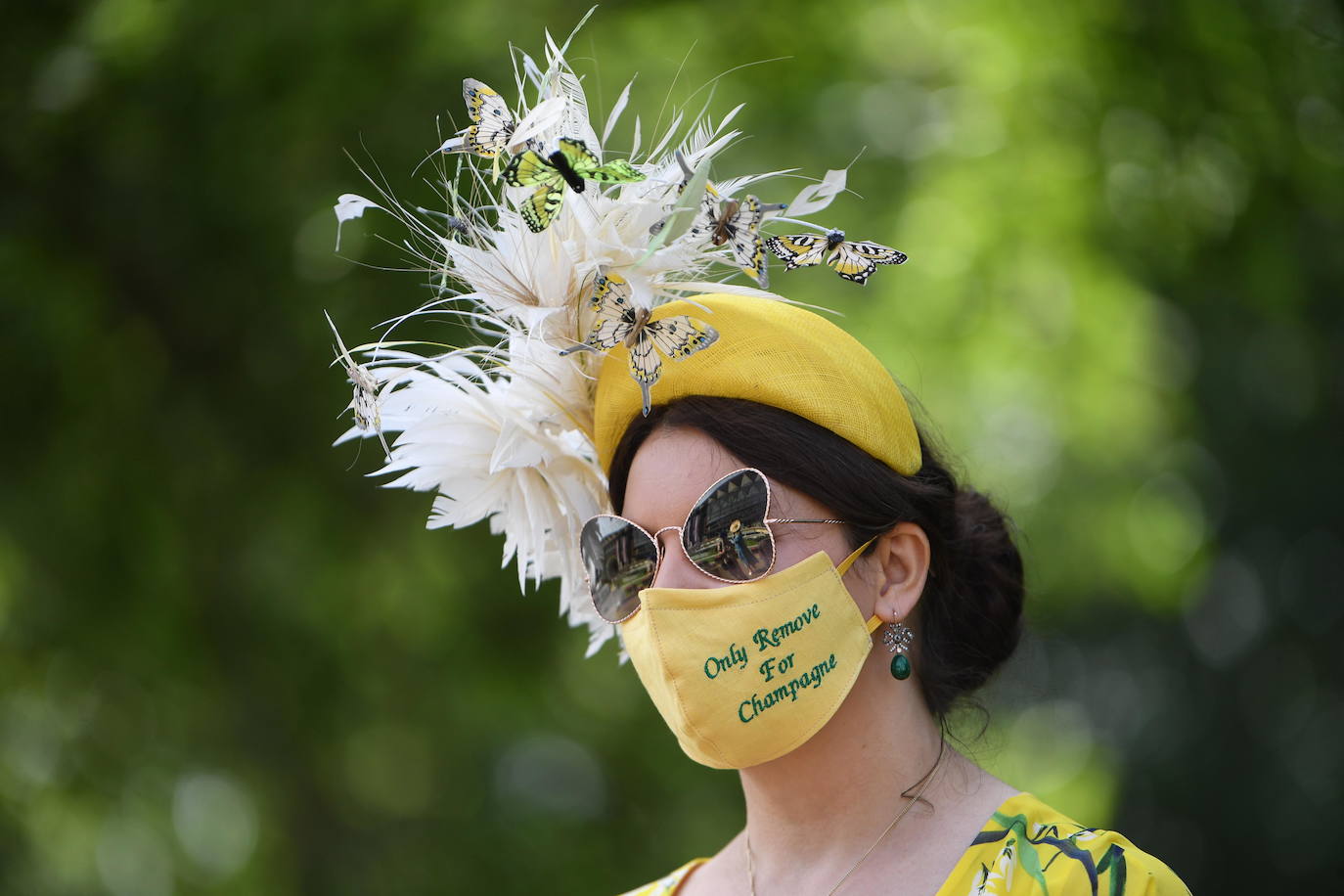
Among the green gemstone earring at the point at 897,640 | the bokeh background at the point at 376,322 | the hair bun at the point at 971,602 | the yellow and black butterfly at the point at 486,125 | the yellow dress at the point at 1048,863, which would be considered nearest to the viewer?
the yellow dress at the point at 1048,863

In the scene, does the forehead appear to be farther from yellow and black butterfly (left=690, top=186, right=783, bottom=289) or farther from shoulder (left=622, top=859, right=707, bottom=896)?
shoulder (left=622, top=859, right=707, bottom=896)

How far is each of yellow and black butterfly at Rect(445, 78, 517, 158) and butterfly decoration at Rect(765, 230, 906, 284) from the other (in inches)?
19.7

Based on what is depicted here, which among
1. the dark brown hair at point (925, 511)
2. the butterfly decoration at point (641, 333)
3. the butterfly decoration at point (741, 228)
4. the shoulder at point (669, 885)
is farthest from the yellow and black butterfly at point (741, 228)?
the shoulder at point (669, 885)

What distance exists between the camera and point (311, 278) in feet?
17.7

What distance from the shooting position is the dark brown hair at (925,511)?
232 cm

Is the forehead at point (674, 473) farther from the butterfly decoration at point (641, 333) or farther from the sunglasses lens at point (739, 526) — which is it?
the butterfly decoration at point (641, 333)

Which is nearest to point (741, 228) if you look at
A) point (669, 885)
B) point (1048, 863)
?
point (1048, 863)

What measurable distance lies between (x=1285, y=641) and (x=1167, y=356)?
8038 mm

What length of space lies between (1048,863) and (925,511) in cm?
69

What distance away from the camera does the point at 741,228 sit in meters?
2.21

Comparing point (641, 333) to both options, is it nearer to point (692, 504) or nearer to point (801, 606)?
point (692, 504)

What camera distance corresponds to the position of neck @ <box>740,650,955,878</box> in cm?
231

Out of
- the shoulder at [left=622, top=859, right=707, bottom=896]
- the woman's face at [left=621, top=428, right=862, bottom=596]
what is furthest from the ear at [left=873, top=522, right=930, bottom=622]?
the shoulder at [left=622, top=859, right=707, bottom=896]

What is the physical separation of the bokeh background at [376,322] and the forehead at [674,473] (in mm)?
2506
